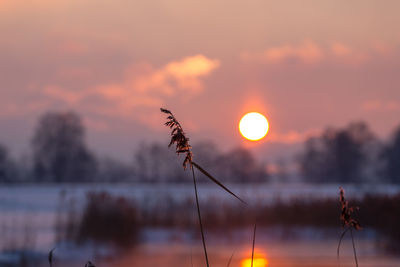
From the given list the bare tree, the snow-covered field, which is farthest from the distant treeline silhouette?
the snow-covered field

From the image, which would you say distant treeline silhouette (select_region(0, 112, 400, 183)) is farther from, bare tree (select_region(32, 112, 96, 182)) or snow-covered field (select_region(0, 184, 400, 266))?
snow-covered field (select_region(0, 184, 400, 266))

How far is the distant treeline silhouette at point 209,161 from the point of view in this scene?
37688mm

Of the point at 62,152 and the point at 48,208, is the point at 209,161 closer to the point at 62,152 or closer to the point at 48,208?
the point at 62,152

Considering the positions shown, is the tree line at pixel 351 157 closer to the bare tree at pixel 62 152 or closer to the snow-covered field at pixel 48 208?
the bare tree at pixel 62 152

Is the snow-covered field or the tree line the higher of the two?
the tree line

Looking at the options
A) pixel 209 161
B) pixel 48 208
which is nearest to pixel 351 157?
pixel 209 161

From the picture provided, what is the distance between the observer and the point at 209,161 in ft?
135

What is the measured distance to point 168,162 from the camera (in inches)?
1528

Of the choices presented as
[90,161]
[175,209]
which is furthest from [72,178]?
[175,209]

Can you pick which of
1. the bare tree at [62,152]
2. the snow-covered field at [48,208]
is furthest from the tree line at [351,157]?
the snow-covered field at [48,208]

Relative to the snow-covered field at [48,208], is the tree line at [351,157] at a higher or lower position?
higher

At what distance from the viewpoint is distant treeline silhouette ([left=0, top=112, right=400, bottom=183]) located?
3769 cm

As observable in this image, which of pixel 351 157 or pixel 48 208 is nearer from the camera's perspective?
pixel 48 208

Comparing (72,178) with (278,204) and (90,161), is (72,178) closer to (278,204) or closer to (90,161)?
(90,161)
